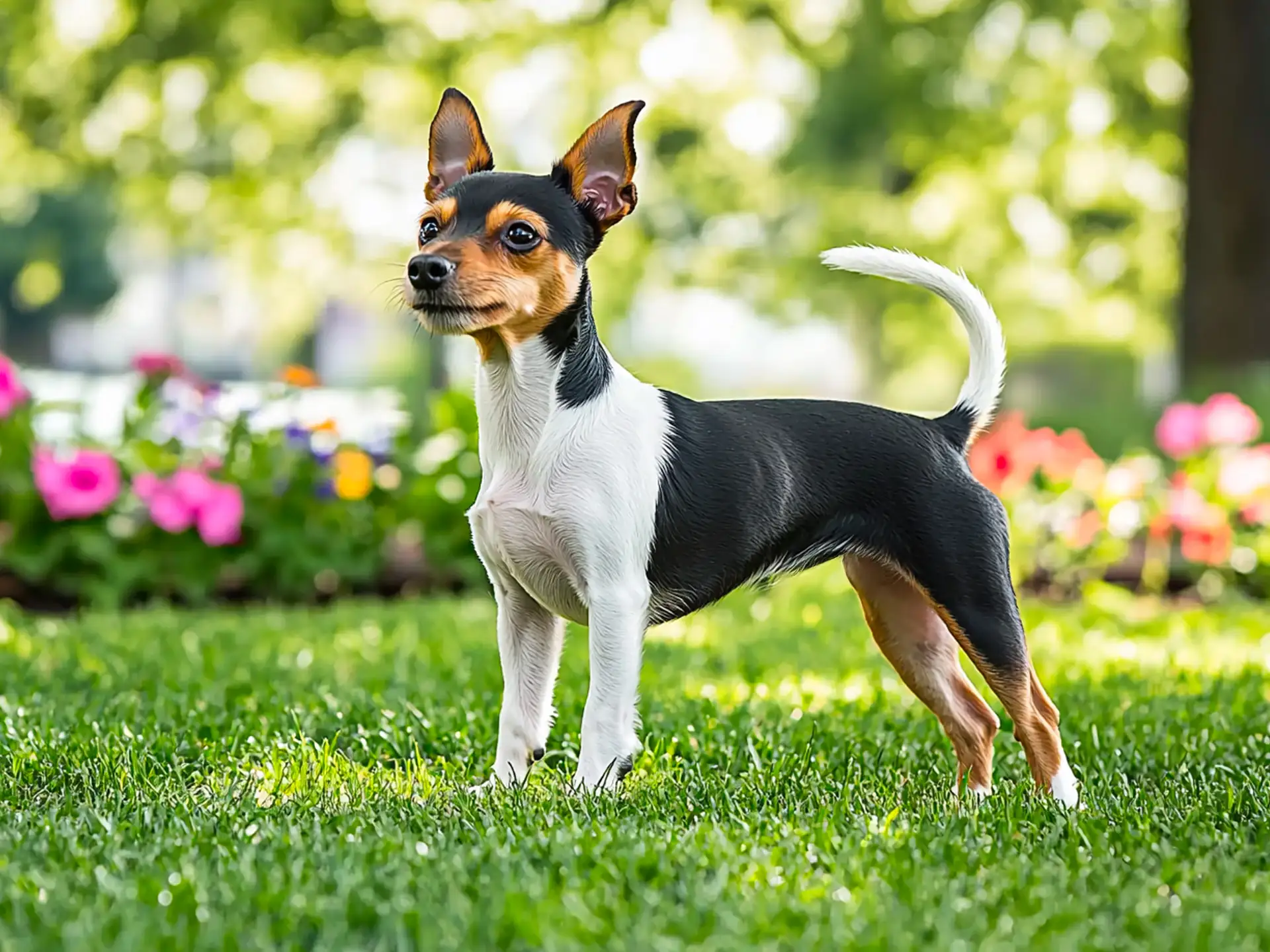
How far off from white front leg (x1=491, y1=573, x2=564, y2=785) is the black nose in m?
0.85

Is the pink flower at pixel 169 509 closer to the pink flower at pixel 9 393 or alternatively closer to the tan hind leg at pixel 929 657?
the pink flower at pixel 9 393

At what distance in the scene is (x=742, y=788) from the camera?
3670mm

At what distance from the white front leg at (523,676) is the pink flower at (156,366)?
450cm

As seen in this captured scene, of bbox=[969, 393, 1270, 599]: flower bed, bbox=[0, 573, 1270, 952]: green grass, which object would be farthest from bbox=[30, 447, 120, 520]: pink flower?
bbox=[969, 393, 1270, 599]: flower bed

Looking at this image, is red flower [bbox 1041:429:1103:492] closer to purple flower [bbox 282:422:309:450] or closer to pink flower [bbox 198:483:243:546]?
purple flower [bbox 282:422:309:450]

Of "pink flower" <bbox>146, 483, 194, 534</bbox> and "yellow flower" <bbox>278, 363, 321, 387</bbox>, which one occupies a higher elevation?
"yellow flower" <bbox>278, 363, 321, 387</bbox>

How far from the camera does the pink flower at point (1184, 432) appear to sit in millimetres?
8188

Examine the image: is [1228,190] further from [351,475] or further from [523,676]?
[523,676]

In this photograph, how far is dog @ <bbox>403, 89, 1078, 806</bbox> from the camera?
11.2 feet

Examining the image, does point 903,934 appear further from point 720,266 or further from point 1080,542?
point 720,266

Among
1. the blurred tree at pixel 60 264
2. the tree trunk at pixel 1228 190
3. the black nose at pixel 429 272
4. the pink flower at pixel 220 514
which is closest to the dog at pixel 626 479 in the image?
the black nose at pixel 429 272

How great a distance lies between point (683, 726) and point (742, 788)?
2.40 ft

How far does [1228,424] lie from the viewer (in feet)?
26.2

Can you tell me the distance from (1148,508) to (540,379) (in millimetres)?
5516
